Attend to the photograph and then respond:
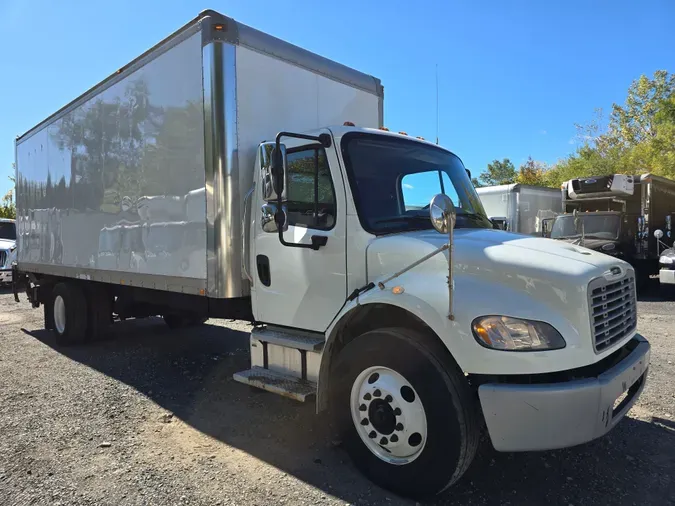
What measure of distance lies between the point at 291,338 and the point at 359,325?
69cm

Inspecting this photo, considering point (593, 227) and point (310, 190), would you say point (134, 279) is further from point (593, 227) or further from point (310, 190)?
point (593, 227)

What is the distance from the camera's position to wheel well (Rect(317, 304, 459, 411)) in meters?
3.32

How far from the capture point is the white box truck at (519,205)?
15914 millimetres

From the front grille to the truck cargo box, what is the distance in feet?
9.13

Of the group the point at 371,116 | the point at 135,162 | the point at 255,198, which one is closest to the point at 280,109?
the point at 255,198

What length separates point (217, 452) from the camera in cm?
382

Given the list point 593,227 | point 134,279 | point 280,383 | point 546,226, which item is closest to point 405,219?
point 280,383

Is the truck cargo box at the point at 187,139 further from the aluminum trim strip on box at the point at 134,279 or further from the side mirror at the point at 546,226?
the side mirror at the point at 546,226

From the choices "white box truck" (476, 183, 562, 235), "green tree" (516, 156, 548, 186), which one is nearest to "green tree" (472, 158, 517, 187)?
"green tree" (516, 156, 548, 186)

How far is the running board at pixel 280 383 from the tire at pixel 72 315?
4291mm

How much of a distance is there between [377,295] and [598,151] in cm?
3720

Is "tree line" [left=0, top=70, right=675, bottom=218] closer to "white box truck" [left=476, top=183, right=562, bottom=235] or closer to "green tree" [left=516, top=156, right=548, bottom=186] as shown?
"white box truck" [left=476, top=183, right=562, bottom=235]

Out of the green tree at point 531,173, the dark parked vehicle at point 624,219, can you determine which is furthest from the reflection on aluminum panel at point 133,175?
the green tree at point 531,173

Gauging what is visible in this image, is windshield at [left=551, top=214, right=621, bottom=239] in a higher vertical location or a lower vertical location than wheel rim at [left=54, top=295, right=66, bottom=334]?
higher
